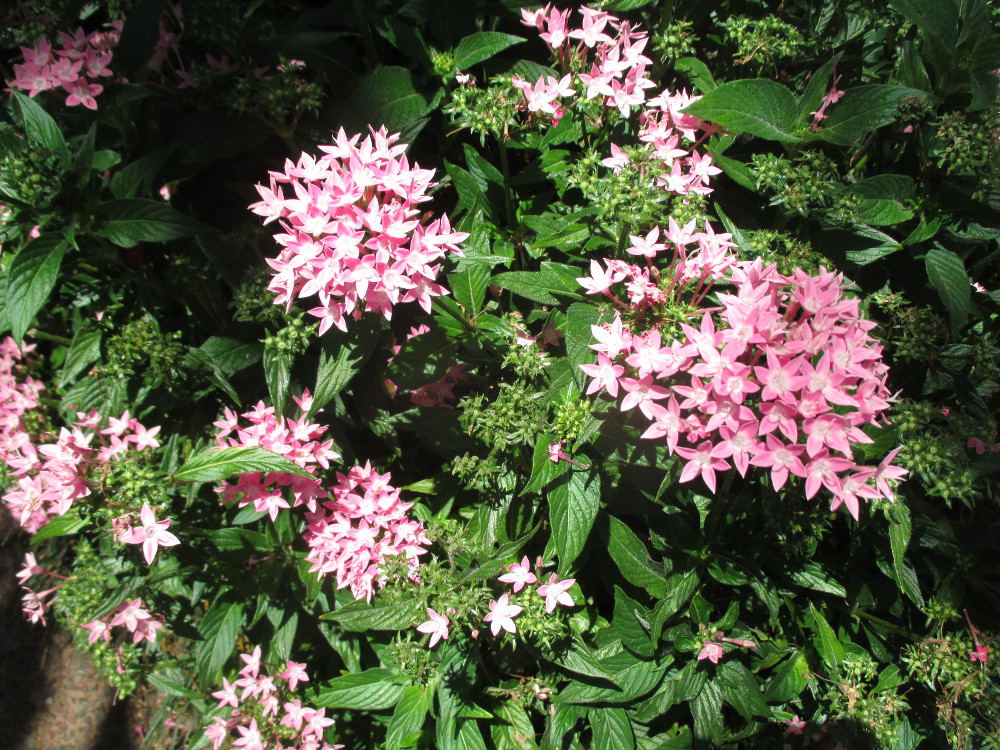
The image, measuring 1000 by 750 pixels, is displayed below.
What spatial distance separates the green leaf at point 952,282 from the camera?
1.95 meters

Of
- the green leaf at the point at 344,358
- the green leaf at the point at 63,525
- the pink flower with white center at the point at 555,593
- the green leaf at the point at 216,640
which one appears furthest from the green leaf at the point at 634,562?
the green leaf at the point at 63,525

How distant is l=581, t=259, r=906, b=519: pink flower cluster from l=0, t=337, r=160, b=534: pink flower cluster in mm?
1865

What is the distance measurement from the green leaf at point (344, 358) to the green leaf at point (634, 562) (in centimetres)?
100

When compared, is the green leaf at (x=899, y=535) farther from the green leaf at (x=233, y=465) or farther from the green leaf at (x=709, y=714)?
the green leaf at (x=233, y=465)

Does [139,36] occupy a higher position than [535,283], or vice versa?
[139,36]

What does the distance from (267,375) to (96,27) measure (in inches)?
88.1

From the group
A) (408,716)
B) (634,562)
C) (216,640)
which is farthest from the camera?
(216,640)

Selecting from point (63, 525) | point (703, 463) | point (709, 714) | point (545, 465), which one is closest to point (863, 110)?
point (703, 463)

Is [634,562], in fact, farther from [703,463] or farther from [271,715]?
[271,715]

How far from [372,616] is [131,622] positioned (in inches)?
44.1

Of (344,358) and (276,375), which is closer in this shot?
(344,358)

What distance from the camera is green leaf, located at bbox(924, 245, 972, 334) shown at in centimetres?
195

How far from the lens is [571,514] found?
76.6 inches

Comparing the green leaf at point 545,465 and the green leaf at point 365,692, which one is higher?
the green leaf at point 545,465
